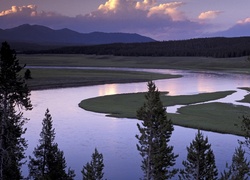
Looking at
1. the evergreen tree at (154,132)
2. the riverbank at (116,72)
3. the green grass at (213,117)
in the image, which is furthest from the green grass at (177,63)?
the evergreen tree at (154,132)

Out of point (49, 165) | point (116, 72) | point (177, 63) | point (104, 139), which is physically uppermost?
point (177, 63)

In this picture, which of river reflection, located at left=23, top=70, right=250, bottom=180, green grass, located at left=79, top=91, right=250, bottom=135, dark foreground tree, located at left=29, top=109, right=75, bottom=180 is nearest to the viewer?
dark foreground tree, located at left=29, top=109, right=75, bottom=180

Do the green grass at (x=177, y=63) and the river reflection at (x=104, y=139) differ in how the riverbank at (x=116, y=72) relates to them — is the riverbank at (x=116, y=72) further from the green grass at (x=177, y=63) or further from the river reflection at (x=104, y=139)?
the river reflection at (x=104, y=139)

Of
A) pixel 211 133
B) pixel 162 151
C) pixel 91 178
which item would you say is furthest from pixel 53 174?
pixel 211 133

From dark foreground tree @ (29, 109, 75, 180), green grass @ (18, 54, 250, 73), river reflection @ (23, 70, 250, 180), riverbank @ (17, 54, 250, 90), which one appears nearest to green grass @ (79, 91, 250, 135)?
river reflection @ (23, 70, 250, 180)

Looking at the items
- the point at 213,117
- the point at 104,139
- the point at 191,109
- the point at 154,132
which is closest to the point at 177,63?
the point at 191,109

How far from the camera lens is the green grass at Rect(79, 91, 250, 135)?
142 feet

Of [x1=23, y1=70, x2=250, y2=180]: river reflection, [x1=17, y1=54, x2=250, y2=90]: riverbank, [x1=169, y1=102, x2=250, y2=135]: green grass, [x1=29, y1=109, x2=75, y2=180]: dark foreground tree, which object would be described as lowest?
[x1=23, y1=70, x2=250, y2=180]: river reflection

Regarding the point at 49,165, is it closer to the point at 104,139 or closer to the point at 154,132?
the point at 154,132

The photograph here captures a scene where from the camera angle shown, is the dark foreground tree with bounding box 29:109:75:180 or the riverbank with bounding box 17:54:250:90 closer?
the dark foreground tree with bounding box 29:109:75:180

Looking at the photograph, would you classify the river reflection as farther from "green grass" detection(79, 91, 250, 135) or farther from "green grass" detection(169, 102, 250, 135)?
"green grass" detection(79, 91, 250, 135)

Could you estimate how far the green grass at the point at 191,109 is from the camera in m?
43.4

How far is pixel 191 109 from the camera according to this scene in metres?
53.7

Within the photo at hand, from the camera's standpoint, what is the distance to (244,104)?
2247 inches
